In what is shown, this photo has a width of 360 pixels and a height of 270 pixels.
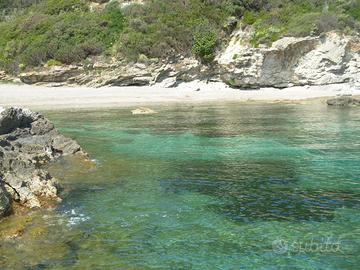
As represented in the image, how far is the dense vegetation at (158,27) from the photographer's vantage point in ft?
152

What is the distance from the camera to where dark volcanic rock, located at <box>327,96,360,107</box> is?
3400 cm

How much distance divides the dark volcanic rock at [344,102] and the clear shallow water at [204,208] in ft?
45.7

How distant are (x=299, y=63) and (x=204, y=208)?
118 feet

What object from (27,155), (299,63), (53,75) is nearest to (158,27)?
(53,75)

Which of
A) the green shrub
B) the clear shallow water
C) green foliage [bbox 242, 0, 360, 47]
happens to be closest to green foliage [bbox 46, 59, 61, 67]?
the green shrub

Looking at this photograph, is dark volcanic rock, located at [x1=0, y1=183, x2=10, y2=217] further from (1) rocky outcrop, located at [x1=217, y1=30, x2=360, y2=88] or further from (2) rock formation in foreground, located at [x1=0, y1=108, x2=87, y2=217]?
(1) rocky outcrop, located at [x1=217, y1=30, x2=360, y2=88]

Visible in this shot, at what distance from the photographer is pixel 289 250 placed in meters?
7.62

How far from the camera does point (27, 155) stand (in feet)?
47.3

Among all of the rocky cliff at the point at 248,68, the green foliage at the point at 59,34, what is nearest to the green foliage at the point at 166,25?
the rocky cliff at the point at 248,68

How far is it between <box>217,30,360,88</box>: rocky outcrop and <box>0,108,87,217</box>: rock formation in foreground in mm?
28408

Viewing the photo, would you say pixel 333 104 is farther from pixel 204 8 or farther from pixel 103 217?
pixel 103 217

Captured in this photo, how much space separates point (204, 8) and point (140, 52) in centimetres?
1011

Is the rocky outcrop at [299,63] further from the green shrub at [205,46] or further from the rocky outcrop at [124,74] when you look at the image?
the rocky outcrop at [124,74]

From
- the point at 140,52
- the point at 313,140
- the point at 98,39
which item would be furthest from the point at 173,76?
the point at 313,140
